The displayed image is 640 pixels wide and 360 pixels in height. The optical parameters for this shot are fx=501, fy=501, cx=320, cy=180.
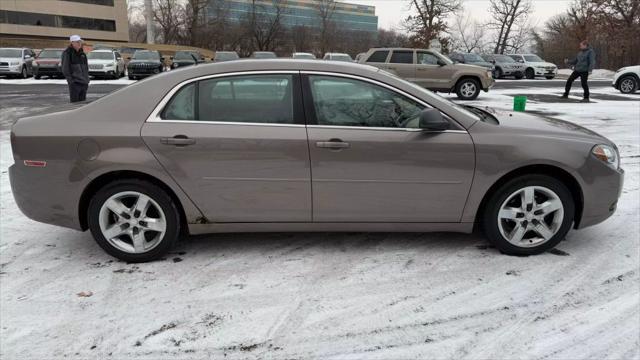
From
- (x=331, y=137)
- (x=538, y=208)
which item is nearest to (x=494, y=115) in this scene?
(x=538, y=208)

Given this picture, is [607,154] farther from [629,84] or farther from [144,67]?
[144,67]

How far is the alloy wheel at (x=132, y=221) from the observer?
3.77 metres

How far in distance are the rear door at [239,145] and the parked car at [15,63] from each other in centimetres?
2600

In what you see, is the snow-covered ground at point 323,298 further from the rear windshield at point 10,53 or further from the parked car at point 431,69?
the rear windshield at point 10,53

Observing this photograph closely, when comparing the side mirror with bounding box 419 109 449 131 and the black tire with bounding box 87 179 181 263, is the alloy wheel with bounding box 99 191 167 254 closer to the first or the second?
the black tire with bounding box 87 179 181 263

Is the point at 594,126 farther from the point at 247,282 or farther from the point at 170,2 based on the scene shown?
Result: the point at 170,2

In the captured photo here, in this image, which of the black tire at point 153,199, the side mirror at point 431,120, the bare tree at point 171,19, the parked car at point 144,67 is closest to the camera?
the side mirror at point 431,120

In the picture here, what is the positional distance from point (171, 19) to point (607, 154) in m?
63.4

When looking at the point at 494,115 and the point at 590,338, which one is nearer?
the point at 590,338

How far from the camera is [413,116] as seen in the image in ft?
12.5

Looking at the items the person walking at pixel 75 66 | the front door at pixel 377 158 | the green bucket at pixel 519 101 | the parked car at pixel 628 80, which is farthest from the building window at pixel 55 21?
the front door at pixel 377 158

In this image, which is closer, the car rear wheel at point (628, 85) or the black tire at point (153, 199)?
the black tire at point (153, 199)

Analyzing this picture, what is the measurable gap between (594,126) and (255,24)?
5133cm

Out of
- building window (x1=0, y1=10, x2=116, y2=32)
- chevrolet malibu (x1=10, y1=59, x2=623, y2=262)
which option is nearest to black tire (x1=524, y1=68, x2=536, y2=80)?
chevrolet malibu (x1=10, y1=59, x2=623, y2=262)
